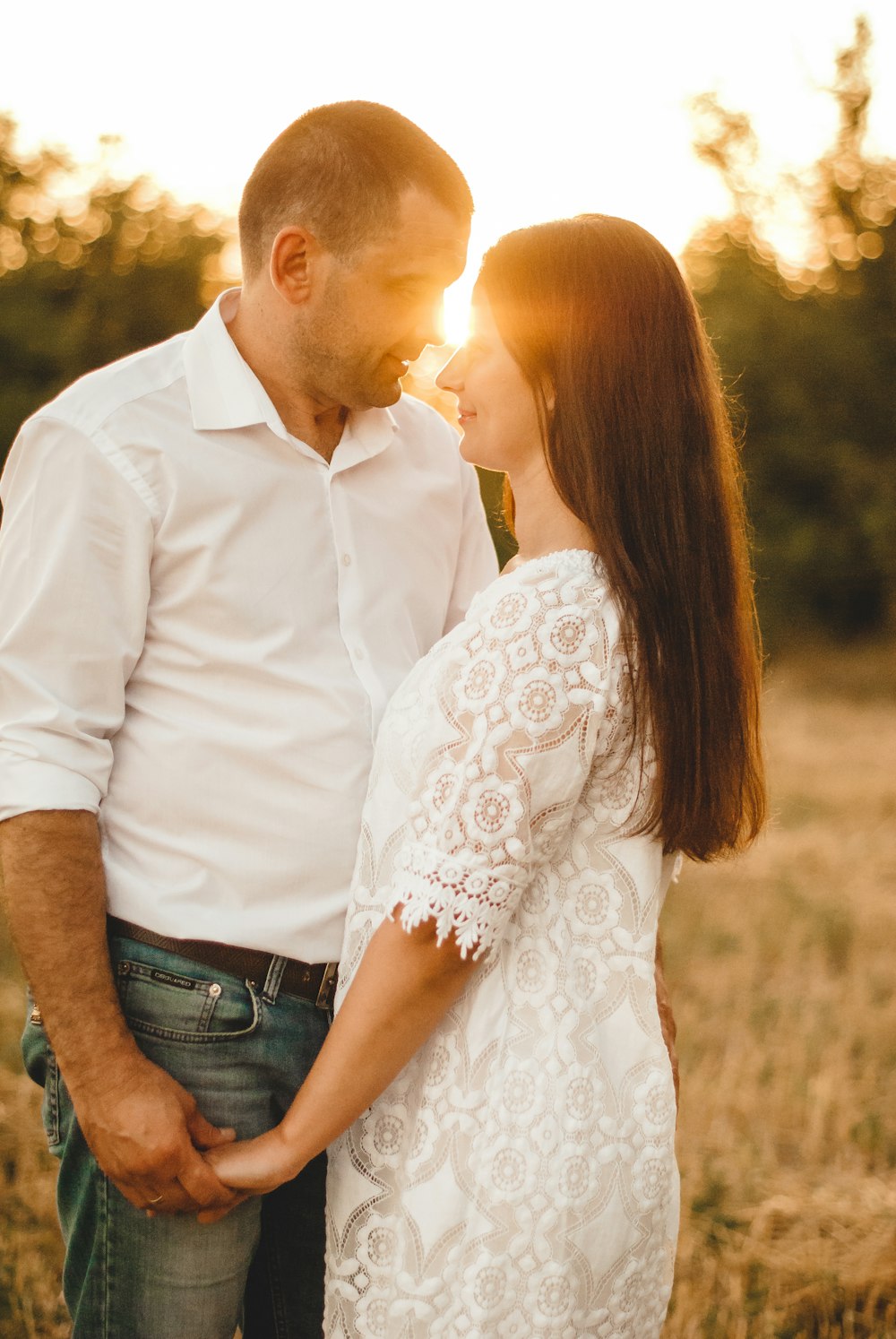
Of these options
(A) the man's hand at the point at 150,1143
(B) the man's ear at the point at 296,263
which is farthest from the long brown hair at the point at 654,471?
(A) the man's hand at the point at 150,1143

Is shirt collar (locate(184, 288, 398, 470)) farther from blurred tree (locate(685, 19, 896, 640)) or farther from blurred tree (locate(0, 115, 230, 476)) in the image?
blurred tree (locate(685, 19, 896, 640))

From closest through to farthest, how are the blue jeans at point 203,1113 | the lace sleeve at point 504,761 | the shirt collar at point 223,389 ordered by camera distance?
the lace sleeve at point 504,761, the blue jeans at point 203,1113, the shirt collar at point 223,389

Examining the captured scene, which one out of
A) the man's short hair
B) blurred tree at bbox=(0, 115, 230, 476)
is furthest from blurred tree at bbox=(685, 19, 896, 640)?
the man's short hair

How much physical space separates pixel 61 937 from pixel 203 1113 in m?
0.40

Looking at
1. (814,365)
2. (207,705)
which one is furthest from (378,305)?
(814,365)

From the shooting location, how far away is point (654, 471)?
2037 millimetres

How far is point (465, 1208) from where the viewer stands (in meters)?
1.96

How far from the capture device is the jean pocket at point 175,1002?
82.9 inches

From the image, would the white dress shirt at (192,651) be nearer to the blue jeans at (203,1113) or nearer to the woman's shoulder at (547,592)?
the blue jeans at (203,1113)

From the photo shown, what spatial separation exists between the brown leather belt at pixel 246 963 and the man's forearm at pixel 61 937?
0.41 ft

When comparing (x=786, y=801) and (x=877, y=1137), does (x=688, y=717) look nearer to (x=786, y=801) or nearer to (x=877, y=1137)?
(x=877, y=1137)

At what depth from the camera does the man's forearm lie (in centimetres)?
199

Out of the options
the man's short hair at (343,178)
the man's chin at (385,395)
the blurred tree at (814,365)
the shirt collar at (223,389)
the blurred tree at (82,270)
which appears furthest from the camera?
the blurred tree at (814,365)

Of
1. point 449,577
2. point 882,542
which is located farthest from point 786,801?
point 882,542
